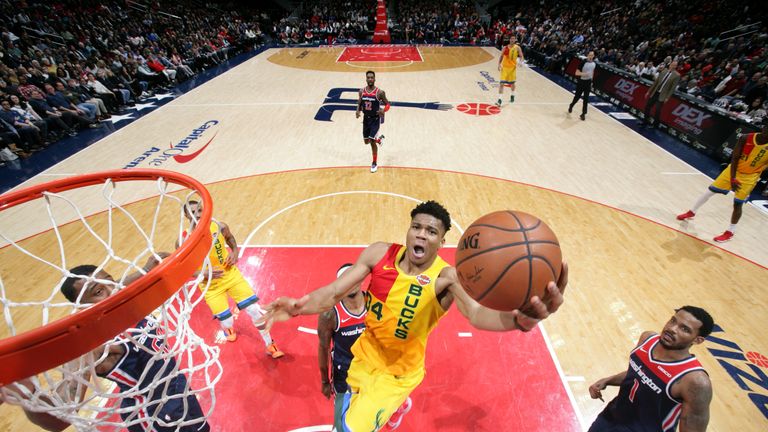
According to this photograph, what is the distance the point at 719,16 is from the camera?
14.0m

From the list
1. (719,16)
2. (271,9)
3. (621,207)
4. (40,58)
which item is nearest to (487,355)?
(621,207)

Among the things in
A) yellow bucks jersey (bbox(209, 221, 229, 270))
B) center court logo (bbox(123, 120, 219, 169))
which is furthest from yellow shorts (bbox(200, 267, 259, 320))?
center court logo (bbox(123, 120, 219, 169))

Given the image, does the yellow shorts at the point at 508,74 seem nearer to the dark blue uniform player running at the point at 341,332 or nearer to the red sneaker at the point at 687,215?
the red sneaker at the point at 687,215

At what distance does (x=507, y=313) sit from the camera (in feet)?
6.70

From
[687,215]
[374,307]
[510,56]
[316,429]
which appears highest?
[510,56]

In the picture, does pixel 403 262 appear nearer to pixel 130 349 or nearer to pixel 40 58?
pixel 130 349

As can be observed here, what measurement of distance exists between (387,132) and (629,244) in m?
6.07

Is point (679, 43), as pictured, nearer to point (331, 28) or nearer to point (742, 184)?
point (742, 184)

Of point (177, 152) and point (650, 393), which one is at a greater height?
point (650, 393)

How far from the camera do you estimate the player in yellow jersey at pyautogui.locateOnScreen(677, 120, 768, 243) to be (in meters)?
5.05

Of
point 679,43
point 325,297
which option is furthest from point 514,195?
point 679,43

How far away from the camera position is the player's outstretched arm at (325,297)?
78.4 inches

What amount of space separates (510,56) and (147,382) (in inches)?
456

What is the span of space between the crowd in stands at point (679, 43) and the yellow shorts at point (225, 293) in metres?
10.7
